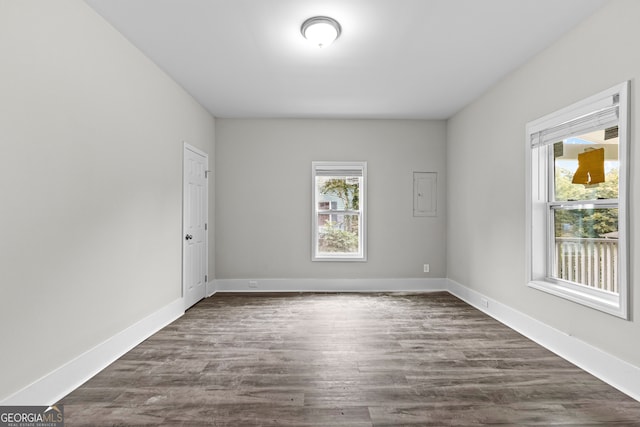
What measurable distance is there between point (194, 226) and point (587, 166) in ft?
14.6

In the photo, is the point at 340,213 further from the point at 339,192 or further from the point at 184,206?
the point at 184,206

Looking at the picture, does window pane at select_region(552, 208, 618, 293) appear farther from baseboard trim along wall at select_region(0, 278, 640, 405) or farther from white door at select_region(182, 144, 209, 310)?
white door at select_region(182, 144, 209, 310)

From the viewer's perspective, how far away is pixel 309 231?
5.44 metres

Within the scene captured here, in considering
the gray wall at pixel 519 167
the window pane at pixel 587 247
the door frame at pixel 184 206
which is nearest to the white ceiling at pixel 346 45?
the gray wall at pixel 519 167

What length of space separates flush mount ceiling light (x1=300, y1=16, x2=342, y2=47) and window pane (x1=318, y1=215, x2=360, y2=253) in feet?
10.2

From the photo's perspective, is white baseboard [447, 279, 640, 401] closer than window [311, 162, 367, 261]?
Yes

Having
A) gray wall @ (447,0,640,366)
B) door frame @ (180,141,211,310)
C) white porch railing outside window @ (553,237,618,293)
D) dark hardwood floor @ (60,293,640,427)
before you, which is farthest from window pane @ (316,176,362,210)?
white porch railing outside window @ (553,237,618,293)

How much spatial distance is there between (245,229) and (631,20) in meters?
4.89

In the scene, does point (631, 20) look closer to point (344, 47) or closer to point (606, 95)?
point (606, 95)

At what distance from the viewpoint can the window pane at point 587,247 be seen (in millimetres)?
2684

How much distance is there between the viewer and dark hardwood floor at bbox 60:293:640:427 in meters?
2.06

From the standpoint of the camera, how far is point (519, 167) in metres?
3.59

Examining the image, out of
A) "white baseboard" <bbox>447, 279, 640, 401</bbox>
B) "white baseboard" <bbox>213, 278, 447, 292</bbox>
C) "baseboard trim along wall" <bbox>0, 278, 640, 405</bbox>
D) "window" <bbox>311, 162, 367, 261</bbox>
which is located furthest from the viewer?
"window" <bbox>311, 162, 367, 261</bbox>

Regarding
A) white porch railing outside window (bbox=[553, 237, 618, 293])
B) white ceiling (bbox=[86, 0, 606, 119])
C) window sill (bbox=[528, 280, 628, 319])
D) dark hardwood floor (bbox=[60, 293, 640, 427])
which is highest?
white ceiling (bbox=[86, 0, 606, 119])
